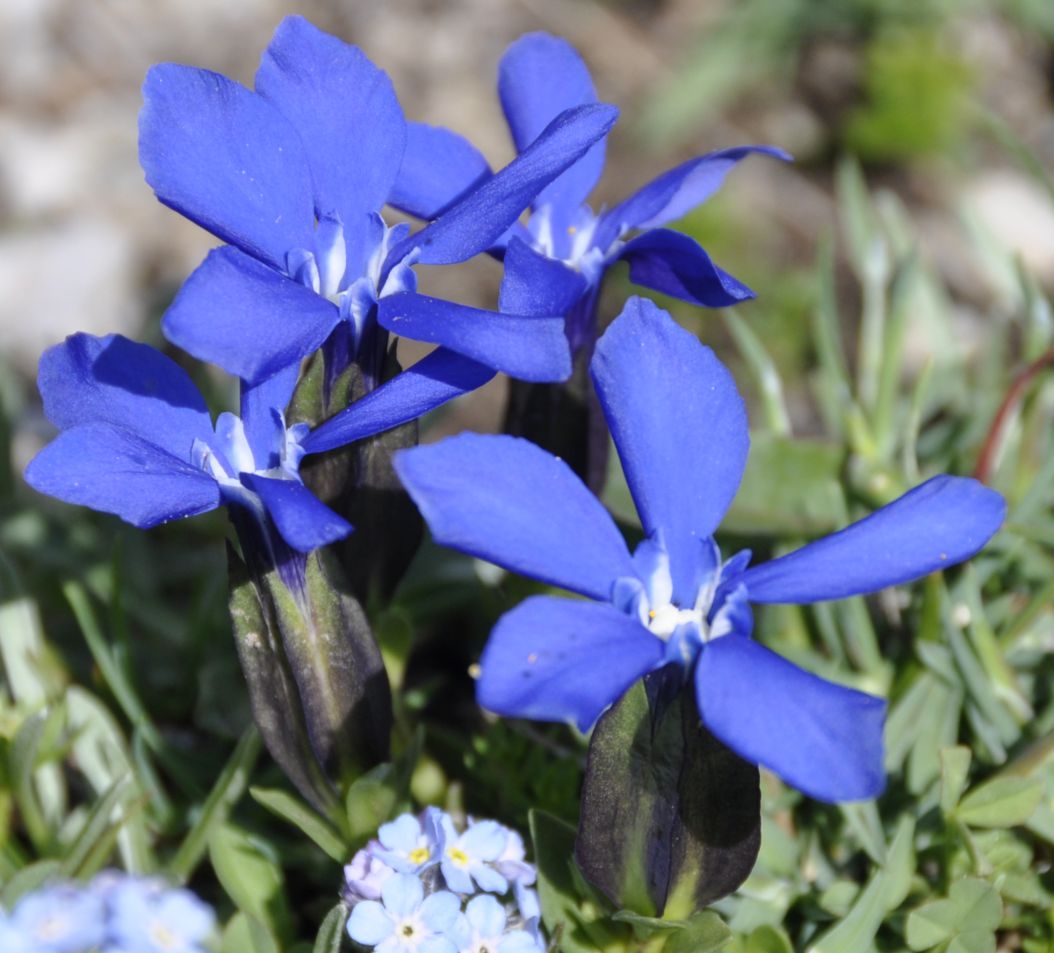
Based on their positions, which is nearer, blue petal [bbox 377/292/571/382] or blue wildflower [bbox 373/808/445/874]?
blue petal [bbox 377/292/571/382]

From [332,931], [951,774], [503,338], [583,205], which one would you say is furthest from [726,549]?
[503,338]

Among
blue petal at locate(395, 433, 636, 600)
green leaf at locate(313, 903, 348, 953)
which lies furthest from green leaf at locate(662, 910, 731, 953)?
blue petal at locate(395, 433, 636, 600)

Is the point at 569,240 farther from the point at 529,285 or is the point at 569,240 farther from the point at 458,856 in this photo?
the point at 458,856

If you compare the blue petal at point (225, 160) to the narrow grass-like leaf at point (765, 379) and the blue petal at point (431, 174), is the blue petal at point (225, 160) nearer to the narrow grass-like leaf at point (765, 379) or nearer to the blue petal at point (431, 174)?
the blue petal at point (431, 174)

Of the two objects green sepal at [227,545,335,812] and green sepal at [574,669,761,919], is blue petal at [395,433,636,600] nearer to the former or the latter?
green sepal at [574,669,761,919]

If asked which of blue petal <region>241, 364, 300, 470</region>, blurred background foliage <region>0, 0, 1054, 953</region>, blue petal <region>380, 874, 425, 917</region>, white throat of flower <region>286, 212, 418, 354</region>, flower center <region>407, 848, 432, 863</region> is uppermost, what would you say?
white throat of flower <region>286, 212, 418, 354</region>

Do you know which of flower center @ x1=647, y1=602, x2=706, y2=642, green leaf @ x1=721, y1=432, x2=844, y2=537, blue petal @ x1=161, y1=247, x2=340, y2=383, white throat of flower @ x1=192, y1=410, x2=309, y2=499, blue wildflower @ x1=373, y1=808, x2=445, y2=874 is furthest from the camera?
green leaf @ x1=721, y1=432, x2=844, y2=537
